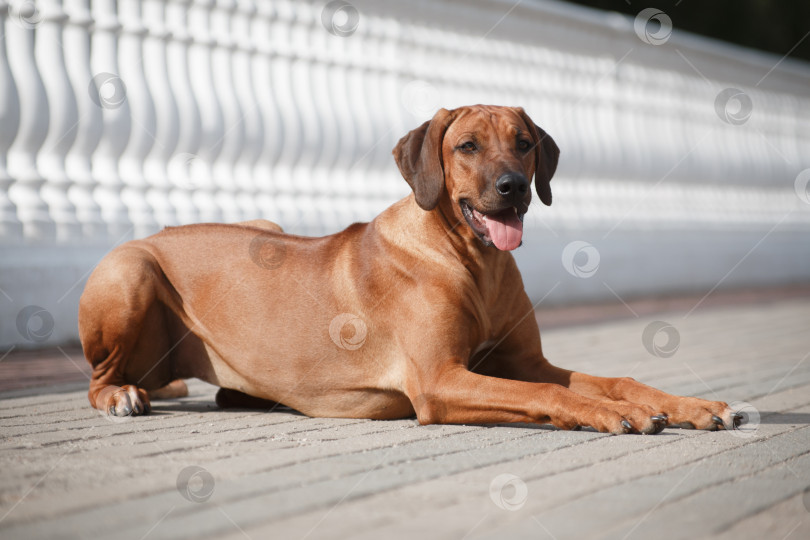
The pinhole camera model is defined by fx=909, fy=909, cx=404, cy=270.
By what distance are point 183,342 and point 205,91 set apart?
292 cm

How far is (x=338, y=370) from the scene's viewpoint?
12.3 feet

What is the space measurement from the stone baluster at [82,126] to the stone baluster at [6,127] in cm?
39

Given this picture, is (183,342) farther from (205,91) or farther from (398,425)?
(205,91)

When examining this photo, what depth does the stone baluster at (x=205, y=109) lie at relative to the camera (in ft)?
21.2

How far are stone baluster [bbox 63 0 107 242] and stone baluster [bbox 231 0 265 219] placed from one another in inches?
43.0

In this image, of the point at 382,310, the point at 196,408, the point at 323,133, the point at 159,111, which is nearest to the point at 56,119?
the point at 159,111

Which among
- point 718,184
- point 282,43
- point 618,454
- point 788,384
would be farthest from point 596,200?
point 618,454

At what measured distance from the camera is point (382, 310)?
3.66m

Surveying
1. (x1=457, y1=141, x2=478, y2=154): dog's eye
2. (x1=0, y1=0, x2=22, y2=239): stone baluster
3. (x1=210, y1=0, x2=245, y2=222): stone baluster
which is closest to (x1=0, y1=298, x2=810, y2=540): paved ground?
(x1=457, y1=141, x2=478, y2=154): dog's eye

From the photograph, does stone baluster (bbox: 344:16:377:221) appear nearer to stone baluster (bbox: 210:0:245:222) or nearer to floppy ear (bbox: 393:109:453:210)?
stone baluster (bbox: 210:0:245:222)

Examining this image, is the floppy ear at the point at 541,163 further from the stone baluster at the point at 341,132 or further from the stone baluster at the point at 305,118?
the stone baluster at the point at 341,132

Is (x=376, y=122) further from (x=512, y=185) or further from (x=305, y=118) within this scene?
(x=512, y=185)

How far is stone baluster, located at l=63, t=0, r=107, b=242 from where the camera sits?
19.1ft

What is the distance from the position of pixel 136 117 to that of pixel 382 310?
3215 mm
